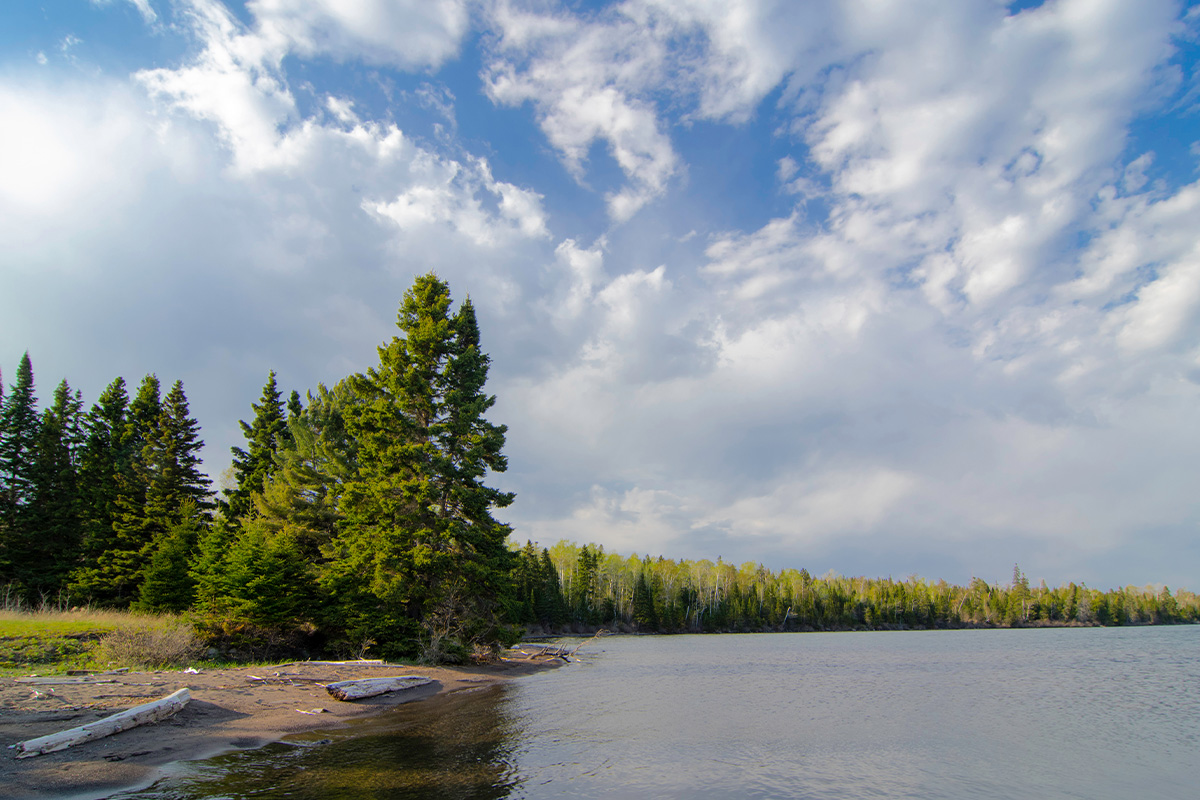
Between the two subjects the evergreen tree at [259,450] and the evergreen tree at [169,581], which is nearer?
the evergreen tree at [169,581]

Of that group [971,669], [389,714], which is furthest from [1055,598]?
[389,714]

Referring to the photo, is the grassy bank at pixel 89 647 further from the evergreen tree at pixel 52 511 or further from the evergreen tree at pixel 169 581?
the evergreen tree at pixel 52 511

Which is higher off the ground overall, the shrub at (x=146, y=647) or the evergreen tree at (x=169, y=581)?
the evergreen tree at (x=169, y=581)

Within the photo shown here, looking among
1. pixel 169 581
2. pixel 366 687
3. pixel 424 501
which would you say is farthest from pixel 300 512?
pixel 366 687

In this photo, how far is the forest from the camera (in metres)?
32.1

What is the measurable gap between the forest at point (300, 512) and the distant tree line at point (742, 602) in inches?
2077

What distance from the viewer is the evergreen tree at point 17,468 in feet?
150

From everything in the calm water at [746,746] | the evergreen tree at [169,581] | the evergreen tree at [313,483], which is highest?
the evergreen tree at [313,483]

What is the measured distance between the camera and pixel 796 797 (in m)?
14.0

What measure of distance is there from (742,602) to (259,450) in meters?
117

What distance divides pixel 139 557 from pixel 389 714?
3548 cm

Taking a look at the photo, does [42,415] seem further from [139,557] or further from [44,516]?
[139,557]

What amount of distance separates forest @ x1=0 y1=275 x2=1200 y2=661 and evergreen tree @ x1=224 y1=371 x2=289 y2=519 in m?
0.18

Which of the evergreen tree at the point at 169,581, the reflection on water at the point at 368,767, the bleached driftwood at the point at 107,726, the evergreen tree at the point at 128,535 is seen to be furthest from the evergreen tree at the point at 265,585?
the evergreen tree at the point at 128,535
